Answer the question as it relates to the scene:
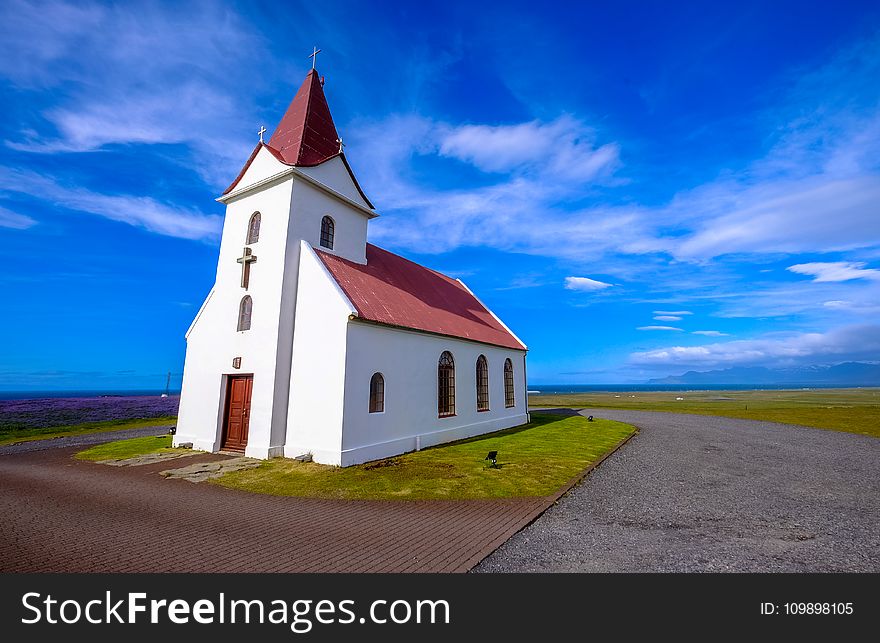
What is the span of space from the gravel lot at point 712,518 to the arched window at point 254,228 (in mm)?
14590

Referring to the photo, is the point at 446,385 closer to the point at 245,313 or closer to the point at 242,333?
the point at 242,333

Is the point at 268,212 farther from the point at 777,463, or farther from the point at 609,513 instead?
the point at 777,463

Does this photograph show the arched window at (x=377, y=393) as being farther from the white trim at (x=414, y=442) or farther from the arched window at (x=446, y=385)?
the arched window at (x=446, y=385)

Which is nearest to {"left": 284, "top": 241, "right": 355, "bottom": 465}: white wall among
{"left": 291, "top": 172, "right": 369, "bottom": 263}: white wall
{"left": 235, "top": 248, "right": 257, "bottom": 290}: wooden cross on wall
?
{"left": 291, "top": 172, "right": 369, "bottom": 263}: white wall

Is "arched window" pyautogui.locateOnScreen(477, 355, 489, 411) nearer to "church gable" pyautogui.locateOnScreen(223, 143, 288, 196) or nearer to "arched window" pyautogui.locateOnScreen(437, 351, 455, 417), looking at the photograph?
"arched window" pyautogui.locateOnScreen(437, 351, 455, 417)

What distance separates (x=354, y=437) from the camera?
12961 millimetres

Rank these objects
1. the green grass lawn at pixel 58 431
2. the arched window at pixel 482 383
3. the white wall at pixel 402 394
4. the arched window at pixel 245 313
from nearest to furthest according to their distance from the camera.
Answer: the white wall at pixel 402 394 → the arched window at pixel 245 313 → the arched window at pixel 482 383 → the green grass lawn at pixel 58 431

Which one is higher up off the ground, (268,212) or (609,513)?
(268,212)

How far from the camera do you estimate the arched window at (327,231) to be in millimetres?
16250

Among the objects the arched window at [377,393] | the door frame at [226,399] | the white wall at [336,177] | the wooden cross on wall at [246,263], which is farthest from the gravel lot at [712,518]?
the white wall at [336,177]

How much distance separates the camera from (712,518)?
8180mm

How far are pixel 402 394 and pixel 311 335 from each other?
406 centimetres
